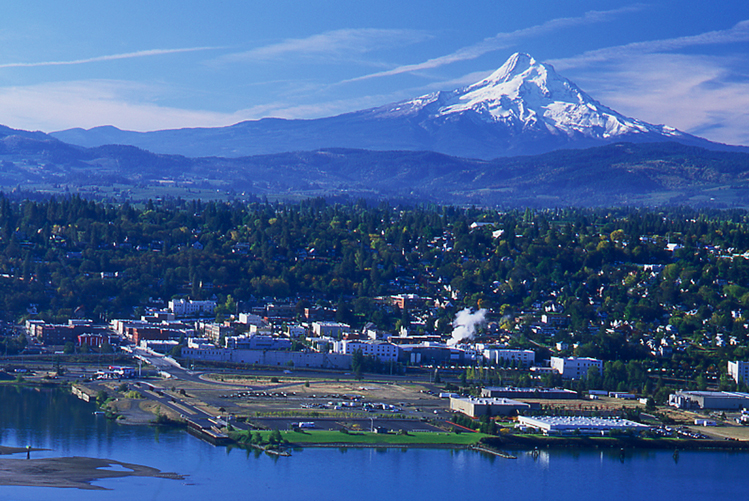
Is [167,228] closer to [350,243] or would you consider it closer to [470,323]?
[350,243]

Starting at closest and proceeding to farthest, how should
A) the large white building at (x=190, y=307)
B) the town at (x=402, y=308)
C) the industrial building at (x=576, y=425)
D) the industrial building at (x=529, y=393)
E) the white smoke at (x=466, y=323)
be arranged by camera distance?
the industrial building at (x=576, y=425) < the industrial building at (x=529, y=393) < the town at (x=402, y=308) < the white smoke at (x=466, y=323) < the large white building at (x=190, y=307)

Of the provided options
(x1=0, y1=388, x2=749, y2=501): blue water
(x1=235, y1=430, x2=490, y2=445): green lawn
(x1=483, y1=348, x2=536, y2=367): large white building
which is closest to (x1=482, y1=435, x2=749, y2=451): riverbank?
(x1=0, y1=388, x2=749, y2=501): blue water

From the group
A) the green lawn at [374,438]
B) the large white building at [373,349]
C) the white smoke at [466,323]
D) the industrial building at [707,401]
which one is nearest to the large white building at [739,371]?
the industrial building at [707,401]

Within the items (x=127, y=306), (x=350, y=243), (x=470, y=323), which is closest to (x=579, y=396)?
(x=470, y=323)

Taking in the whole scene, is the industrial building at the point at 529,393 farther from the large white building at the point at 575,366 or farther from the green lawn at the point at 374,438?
the green lawn at the point at 374,438

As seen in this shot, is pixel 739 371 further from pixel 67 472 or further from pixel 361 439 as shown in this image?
pixel 67 472

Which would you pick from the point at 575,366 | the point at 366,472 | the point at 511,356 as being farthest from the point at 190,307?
the point at 366,472

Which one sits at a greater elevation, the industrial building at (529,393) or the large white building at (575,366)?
the large white building at (575,366)
